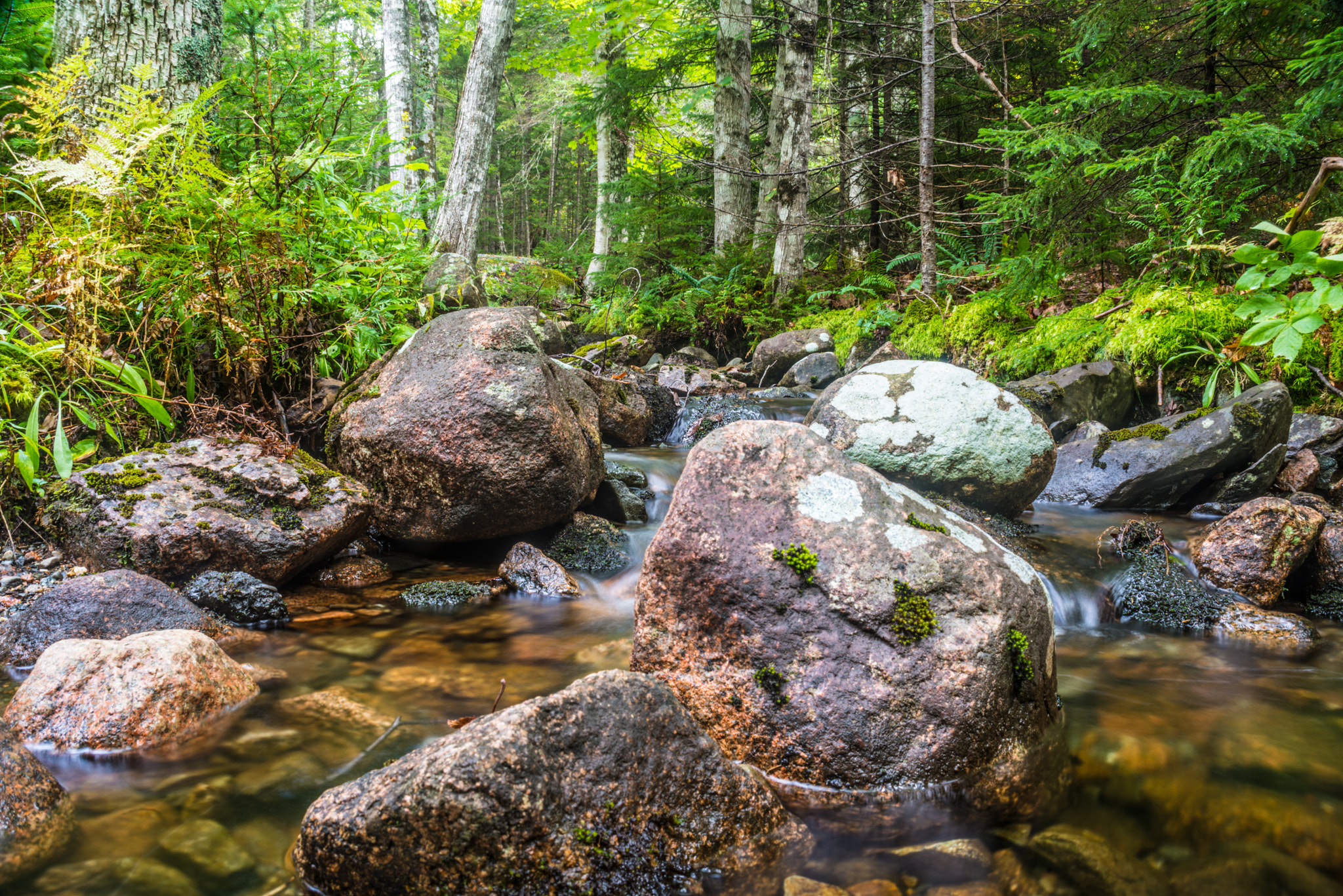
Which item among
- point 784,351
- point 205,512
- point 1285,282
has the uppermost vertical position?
point 1285,282

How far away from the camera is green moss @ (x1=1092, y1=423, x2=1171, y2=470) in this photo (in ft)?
20.4

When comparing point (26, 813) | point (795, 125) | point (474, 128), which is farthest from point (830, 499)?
point (795, 125)

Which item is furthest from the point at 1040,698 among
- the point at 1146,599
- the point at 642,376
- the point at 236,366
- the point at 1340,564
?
the point at 642,376

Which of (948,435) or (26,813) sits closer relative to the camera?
(26,813)

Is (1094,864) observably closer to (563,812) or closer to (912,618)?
(912,618)

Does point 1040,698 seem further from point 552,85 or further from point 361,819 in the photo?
point 552,85

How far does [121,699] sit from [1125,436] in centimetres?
734

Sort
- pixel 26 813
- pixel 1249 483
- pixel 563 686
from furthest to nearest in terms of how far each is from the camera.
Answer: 1. pixel 1249 483
2. pixel 563 686
3. pixel 26 813

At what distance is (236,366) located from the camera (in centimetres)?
514

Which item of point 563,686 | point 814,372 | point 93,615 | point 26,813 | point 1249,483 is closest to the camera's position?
point 26,813

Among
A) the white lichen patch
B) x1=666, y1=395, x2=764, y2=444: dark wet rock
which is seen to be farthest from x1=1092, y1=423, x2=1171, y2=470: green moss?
the white lichen patch

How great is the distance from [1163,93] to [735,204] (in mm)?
8260

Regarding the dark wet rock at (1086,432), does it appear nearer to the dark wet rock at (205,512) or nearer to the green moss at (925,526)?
the green moss at (925,526)

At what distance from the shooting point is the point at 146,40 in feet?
18.3
